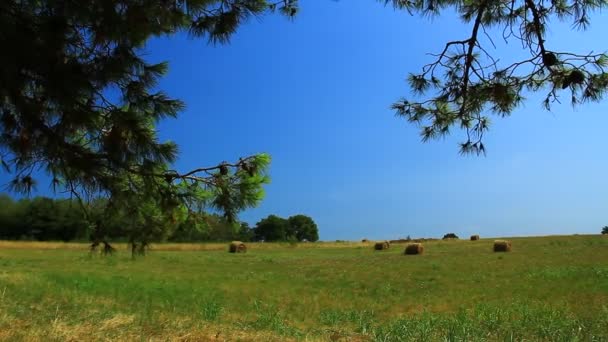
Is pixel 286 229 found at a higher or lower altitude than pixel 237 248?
higher

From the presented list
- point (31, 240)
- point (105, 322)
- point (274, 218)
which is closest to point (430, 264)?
point (105, 322)

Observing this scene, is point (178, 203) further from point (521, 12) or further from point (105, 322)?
point (521, 12)

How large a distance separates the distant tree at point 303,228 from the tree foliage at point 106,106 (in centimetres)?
11425

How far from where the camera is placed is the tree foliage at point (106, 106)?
4512 millimetres

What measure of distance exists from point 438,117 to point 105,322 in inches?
184

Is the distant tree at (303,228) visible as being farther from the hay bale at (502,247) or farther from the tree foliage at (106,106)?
the tree foliage at (106,106)

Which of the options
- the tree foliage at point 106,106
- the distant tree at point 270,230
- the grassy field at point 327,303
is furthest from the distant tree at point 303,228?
the tree foliage at point 106,106

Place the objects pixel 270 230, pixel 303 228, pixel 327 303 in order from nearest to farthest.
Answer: pixel 327 303, pixel 270 230, pixel 303 228

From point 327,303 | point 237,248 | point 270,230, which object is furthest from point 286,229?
point 327,303

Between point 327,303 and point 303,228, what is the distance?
10785 cm

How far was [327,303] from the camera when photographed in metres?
14.0

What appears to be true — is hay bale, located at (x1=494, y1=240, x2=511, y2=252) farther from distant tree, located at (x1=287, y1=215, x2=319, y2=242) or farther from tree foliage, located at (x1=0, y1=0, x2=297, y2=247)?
distant tree, located at (x1=287, y1=215, x2=319, y2=242)

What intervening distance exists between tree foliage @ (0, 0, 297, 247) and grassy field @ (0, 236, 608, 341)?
1.65 meters

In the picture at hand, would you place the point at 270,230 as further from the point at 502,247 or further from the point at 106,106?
the point at 106,106
